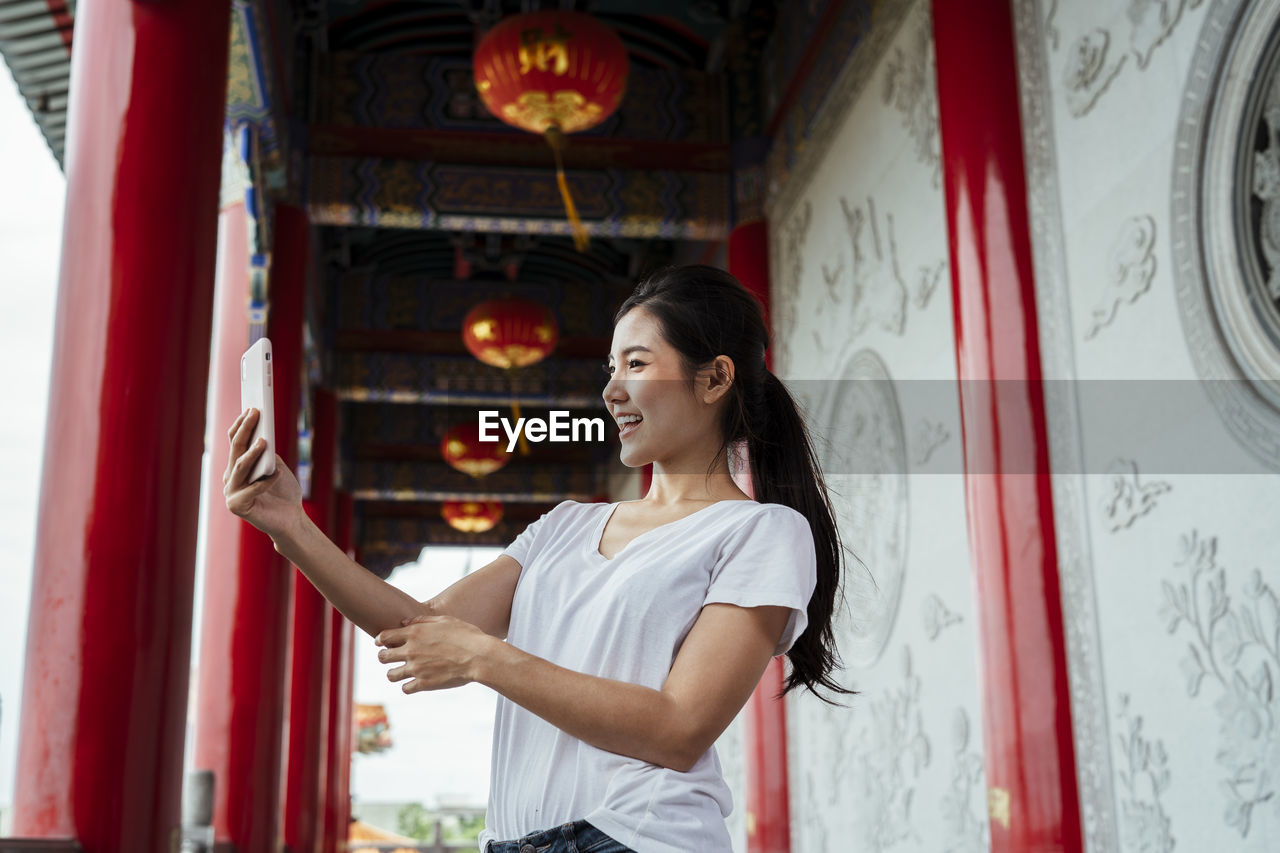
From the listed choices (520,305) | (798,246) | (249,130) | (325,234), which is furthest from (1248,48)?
(325,234)

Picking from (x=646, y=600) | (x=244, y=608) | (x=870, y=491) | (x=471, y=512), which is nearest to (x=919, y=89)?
(x=870, y=491)

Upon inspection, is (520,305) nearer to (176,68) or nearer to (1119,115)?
(176,68)

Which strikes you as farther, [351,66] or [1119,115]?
[351,66]

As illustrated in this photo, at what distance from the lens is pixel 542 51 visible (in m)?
4.52

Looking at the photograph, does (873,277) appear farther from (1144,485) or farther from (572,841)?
(572,841)

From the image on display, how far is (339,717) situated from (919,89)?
40.8 feet

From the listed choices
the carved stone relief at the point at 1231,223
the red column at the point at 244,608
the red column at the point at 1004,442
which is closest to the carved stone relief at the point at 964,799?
the red column at the point at 1004,442

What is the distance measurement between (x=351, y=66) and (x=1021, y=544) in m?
4.74

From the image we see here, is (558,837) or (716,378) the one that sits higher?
(716,378)

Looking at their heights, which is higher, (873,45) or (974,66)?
(873,45)

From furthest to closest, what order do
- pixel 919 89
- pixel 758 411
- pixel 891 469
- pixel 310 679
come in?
1. pixel 310 679
2. pixel 891 469
3. pixel 919 89
4. pixel 758 411

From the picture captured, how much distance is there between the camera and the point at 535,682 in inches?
41.6

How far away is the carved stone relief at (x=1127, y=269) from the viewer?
2.69m

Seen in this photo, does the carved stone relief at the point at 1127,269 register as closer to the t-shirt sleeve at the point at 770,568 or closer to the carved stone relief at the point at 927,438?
the carved stone relief at the point at 927,438
